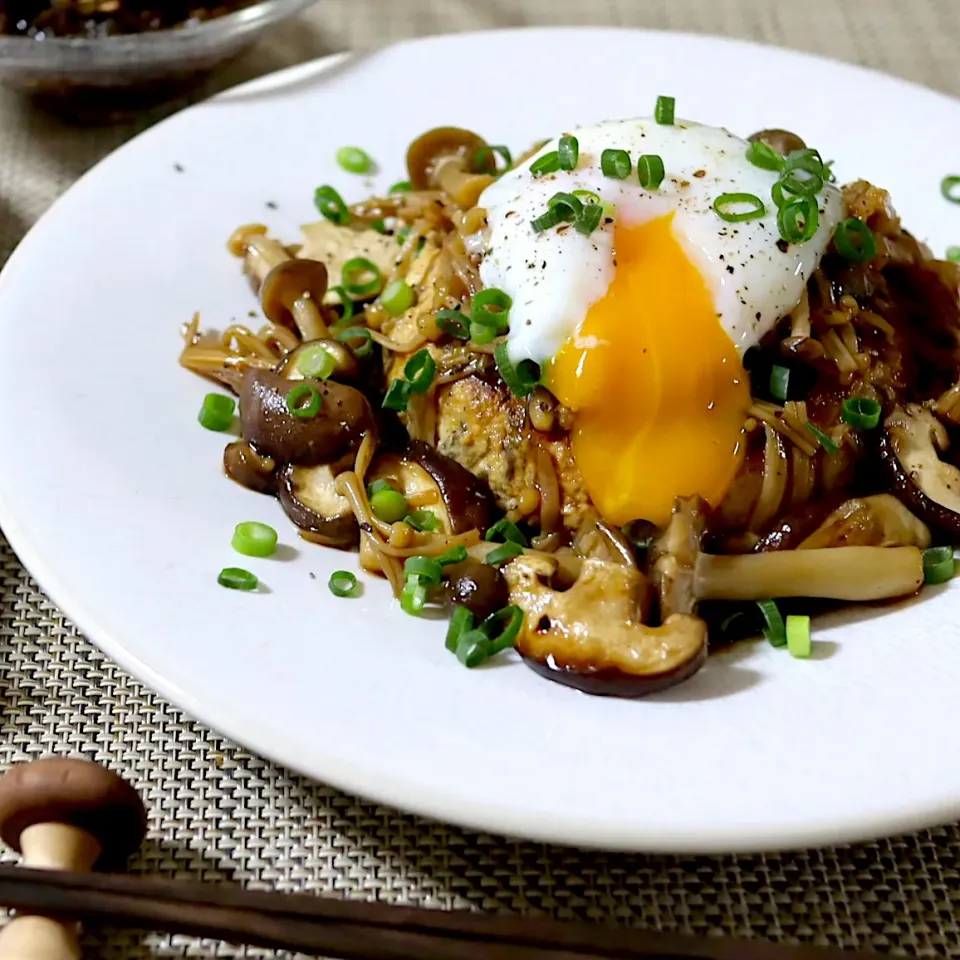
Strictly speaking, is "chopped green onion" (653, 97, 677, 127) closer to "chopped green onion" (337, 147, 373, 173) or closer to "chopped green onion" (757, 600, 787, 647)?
"chopped green onion" (337, 147, 373, 173)

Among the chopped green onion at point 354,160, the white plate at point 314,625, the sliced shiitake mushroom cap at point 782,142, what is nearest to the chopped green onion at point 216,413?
the white plate at point 314,625

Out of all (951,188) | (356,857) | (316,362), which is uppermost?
(951,188)

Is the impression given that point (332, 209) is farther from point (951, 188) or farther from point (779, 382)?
point (951, 188)

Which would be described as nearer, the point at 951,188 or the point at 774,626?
the point at 774,626

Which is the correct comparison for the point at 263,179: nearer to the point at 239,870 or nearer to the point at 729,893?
the point at 239,870

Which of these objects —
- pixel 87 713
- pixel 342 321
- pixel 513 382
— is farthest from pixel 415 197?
pixel 87 713

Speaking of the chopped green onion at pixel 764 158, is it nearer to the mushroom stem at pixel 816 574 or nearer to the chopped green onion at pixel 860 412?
the chopped green onion at pixel 860 412

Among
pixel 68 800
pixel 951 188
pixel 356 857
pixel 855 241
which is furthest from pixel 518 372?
pixel 951 188
